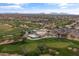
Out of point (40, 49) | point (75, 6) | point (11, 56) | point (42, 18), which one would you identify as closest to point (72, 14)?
point (75, 6)

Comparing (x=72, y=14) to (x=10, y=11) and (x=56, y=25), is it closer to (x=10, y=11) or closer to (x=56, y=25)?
(x=56, y=25)

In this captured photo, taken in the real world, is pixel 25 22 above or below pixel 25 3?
below

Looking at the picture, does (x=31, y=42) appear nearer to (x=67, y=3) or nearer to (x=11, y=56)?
(x=11, y=56)

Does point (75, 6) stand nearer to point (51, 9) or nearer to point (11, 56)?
point (51, 9)

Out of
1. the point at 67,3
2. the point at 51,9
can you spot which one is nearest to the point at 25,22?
the point at 51,9

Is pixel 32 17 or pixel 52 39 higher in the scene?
pixel 32 17

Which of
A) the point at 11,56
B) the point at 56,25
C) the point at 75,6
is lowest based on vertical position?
the point at 11,56

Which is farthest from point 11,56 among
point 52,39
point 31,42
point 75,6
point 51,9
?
point 75,6
